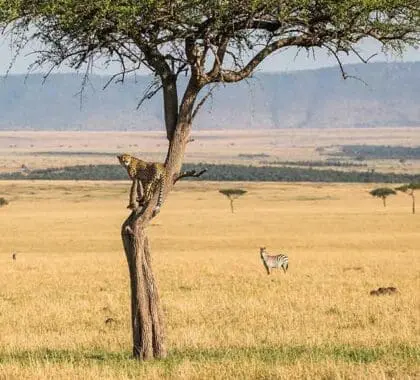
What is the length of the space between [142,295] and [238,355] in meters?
1.60

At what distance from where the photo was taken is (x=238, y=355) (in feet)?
43.3

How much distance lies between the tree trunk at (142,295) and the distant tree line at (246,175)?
147674mm

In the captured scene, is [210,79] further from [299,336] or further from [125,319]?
[125,319]

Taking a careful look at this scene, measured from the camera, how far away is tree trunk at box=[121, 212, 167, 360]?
1246 cm

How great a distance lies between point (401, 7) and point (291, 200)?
97.1m

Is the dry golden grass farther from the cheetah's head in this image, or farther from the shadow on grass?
the cheetah's head

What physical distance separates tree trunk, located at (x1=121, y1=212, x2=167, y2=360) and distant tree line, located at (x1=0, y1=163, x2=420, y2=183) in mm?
147674

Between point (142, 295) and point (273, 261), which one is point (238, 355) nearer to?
point (142, 295)

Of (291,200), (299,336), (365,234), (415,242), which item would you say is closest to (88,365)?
(299,336)

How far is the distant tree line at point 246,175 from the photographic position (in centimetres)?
16700

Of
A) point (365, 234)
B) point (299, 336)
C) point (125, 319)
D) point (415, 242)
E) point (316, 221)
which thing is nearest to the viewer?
point (299, 336)

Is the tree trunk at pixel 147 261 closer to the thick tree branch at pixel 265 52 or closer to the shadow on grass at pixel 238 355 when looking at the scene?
the shadow on grass at pixel 238 355

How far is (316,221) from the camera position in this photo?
7800cm

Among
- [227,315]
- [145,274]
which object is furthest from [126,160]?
[227,315]
